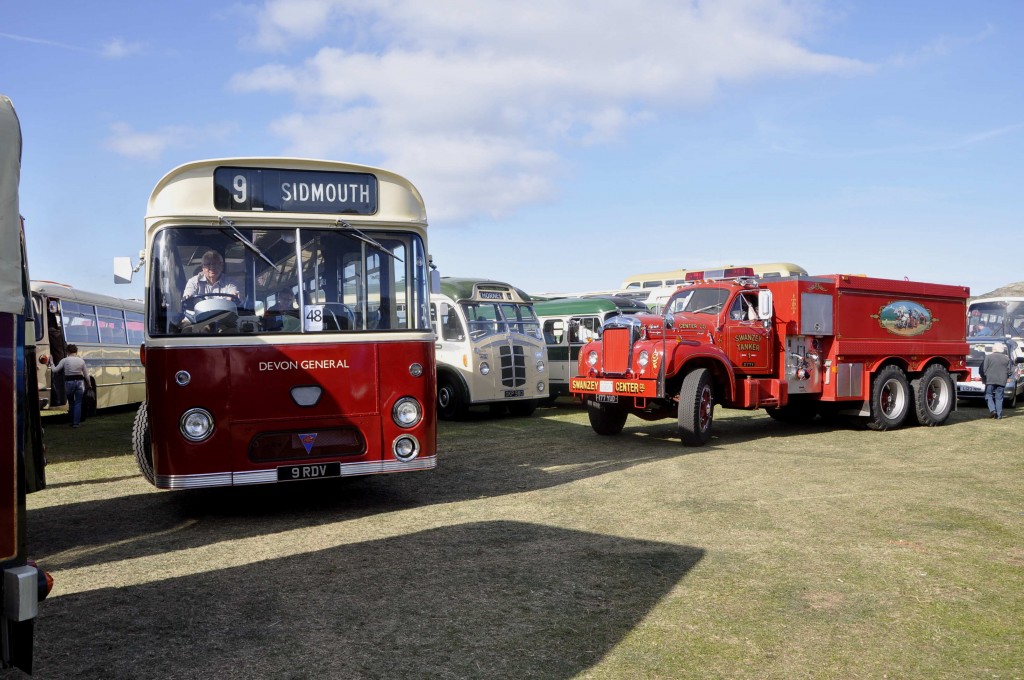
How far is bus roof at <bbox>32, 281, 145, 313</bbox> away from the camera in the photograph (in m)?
17.3

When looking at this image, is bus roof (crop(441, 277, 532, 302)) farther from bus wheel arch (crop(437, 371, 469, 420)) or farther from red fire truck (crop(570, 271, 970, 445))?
red fire truck (crop(570, 271, 970, 445))

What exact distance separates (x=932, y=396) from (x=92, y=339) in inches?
671

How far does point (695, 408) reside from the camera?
11789 millimetres

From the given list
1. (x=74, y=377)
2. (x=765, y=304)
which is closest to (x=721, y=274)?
(x=765, y=304)

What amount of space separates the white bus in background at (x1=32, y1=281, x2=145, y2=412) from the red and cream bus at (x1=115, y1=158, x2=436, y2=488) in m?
9.44

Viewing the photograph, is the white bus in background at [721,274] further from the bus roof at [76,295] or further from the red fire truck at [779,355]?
the bus roof at [76,295]

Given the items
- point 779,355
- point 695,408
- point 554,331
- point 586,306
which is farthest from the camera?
point 586,306

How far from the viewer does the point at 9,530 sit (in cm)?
335

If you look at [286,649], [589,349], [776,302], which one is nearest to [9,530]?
[286,649]

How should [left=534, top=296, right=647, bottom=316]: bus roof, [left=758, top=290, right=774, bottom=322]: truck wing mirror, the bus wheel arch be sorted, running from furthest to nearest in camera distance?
[left=534, top=296, right=647, bottom=316]: bus roof, the bus wheel arch, [left=758, top=290, right=774, bottom=322]: truck wing mirror

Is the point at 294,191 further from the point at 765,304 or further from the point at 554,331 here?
the point at 554,331

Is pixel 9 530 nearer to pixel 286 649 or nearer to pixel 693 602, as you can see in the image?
pixel 286 649

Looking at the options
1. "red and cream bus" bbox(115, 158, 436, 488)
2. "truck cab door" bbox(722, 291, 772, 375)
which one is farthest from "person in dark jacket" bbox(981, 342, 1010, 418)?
"red and cream bus" bbox(115, 158, 436, 488)

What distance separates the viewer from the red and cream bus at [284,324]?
7031 mm
